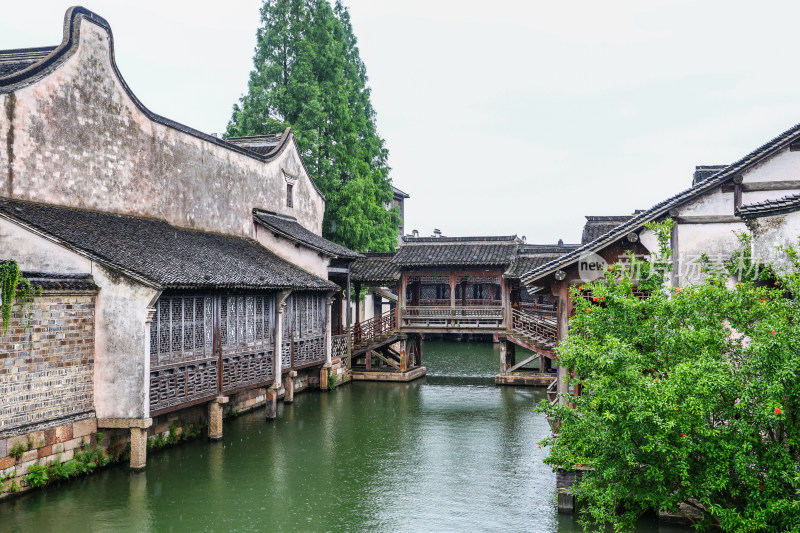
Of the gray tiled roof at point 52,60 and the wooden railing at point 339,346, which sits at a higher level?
the gray tiled roof at point 52,60

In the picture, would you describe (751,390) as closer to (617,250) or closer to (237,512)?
(617,250)

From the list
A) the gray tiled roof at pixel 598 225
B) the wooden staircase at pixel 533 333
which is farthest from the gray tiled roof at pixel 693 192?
the gray tiled roof at pixel 598 225

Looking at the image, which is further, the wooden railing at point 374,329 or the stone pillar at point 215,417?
the wooden railing at point 374,329

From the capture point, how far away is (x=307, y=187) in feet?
89.9

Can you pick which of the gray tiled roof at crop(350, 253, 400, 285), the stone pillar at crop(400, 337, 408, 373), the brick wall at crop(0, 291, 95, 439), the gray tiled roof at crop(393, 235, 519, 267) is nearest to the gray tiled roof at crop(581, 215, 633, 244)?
the gray tiled roof at crop(393, 235, 519, 267)

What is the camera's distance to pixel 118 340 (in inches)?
534

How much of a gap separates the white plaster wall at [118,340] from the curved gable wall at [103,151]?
2.41 meters

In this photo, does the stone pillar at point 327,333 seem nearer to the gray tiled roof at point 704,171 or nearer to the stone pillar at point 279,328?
the stone pillar at point 279,328

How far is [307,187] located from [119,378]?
1489cm

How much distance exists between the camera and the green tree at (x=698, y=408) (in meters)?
7.45

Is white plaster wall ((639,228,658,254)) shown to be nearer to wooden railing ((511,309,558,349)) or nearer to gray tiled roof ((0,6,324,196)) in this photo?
gray tiled roof ((0,6,324,196))

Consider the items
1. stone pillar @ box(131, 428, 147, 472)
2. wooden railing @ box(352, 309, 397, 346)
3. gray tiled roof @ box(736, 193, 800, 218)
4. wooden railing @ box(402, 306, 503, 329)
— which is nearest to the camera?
gray tiled roof @ box(736, 193, 800, 218)

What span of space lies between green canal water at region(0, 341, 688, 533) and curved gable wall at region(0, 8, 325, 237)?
229 inches

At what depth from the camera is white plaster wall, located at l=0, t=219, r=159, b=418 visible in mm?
13375
